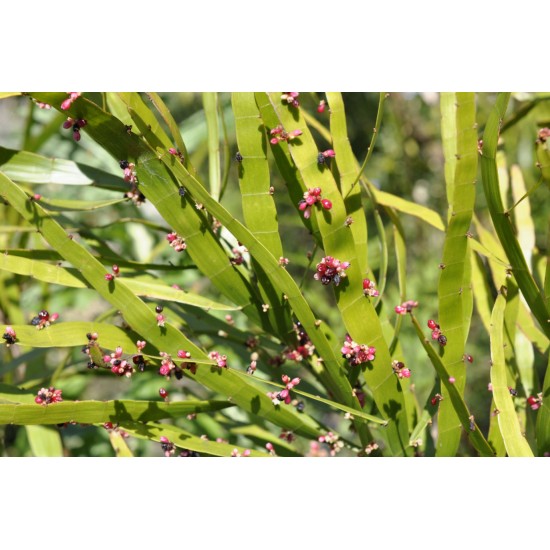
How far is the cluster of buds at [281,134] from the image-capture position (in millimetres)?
598

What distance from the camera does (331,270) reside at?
58 centimetres

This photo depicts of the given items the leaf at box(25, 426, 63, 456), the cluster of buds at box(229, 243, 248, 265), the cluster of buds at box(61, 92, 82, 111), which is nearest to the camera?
the cluster of buds at box(61, 92, 82, 111)

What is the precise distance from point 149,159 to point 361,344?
0.26 meters

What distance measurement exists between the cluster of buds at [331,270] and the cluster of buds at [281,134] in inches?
4.5

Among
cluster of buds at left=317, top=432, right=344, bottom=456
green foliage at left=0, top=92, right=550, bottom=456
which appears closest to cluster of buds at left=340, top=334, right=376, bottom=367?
green foliage at left=0, top=92, right=550, bottom=456

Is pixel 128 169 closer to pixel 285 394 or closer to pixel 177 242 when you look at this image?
pixel 177 242

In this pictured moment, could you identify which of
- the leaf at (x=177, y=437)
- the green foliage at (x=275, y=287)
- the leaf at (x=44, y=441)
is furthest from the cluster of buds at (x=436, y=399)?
the leaf at (x=44, y=441)

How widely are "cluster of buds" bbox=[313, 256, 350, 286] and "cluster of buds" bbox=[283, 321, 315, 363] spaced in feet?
0.32

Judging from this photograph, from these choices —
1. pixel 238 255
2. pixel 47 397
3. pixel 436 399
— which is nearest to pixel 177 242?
pixel 238 255

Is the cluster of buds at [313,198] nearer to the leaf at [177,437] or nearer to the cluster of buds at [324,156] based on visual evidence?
the cluster of buds at [324,156]

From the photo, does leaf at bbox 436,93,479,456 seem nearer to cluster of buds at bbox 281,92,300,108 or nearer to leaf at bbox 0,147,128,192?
cluster of buds at bbox 281,92,300,108

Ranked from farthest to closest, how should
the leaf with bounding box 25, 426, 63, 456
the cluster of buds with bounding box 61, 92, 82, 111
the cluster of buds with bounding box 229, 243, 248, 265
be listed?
the leaf with bounding box 25, 426, 63, 456 < the cluster of buds with bounding box 229, 243, 248, 265 < the cluster of buds with bounding box 61, 92, 82, 111

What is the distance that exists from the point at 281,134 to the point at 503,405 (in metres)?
0.31

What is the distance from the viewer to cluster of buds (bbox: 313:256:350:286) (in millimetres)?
582
